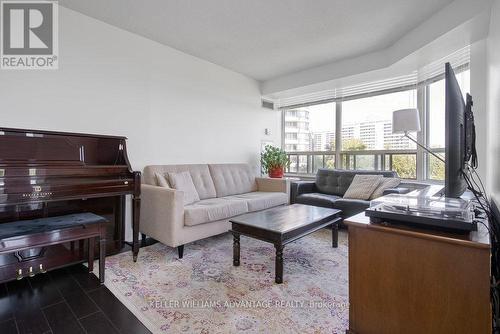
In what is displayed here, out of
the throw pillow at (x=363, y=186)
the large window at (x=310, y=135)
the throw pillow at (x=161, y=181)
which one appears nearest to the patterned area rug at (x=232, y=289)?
the throw pillow at (x=161, y=181)

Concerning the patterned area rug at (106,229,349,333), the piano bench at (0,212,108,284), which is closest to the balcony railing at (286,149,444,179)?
the patterned area rug at (106,229,349,333)

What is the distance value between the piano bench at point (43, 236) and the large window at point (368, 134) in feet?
12.7

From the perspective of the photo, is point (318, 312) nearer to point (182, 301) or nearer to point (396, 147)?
point (182, 301)

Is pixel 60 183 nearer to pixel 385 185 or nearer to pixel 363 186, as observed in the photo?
pixel 363 186

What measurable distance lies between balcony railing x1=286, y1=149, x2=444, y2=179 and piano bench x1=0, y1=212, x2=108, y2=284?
3.84m

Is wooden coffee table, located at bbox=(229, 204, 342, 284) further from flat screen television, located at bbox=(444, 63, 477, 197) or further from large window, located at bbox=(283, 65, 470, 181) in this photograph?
large window, located at bbox=(283, 65, 470, 181)

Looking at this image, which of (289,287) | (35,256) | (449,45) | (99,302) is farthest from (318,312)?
(449,45)

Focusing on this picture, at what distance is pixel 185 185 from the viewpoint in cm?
305

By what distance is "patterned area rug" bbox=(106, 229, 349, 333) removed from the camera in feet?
5.05

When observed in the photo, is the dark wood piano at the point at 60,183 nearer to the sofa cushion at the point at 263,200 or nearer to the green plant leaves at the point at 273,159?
the sofa cushion at the point at 263,200

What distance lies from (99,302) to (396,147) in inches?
163

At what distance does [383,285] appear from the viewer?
107 centimetres

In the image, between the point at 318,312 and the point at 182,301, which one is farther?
the point at 182,301

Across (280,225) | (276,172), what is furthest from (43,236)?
(276,172)
